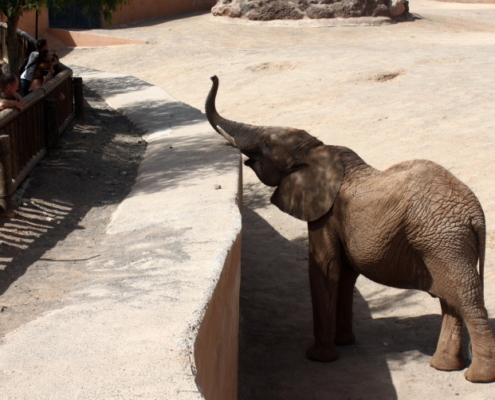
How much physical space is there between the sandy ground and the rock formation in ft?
2.37

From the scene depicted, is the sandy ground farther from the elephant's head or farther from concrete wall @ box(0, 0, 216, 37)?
the elephant's head

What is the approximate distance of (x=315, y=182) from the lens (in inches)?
Answer: 247

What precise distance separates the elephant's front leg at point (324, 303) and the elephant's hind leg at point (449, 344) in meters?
0.89

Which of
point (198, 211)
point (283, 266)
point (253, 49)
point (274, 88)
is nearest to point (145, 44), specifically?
point (253, 49)

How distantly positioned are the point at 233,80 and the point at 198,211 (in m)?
11.7

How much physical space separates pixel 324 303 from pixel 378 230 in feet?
3.08

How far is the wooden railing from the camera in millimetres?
6755

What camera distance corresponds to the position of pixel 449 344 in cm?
591

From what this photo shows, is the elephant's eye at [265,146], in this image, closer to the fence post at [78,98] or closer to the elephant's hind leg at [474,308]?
the elephant's hind leg at [474,308]

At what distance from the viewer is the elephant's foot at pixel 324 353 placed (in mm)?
6449

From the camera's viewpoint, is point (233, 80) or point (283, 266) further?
point (233, 80)

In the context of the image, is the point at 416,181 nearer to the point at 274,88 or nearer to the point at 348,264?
the point at 348,264

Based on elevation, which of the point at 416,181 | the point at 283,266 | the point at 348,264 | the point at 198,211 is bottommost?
the point at 283,266

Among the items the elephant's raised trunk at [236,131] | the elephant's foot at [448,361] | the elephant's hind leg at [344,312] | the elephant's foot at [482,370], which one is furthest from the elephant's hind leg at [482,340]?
the elephant's raised trunk at [236,131]
